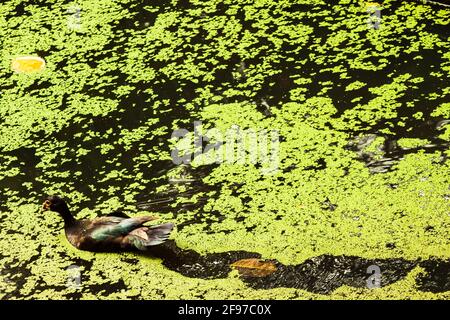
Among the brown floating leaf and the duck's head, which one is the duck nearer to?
the duck's head

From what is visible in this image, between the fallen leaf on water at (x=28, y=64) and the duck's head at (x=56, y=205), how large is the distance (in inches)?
47.1

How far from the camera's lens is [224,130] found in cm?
315

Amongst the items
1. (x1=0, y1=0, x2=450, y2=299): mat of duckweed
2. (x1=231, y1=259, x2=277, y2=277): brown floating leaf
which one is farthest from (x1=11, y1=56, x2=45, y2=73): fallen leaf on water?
(x1=231, y1=259, x2=277, y2=277): brown floating leaf

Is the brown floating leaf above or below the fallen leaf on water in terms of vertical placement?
below

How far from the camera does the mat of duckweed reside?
2480 mm

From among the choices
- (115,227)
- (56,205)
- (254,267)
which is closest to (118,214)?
(115,227)

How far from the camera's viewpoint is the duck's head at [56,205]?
268 cm

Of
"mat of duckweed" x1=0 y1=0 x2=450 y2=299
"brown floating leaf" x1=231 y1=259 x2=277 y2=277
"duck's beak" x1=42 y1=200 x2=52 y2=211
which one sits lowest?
"brown floating leaf" x1=231 y1=259 x2=277 y2=277

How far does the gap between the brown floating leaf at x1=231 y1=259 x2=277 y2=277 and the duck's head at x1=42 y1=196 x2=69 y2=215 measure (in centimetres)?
64

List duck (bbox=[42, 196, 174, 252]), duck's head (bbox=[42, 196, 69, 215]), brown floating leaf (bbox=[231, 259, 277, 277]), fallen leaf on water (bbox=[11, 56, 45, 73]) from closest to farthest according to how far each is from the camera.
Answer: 1. brown floating leaf (bbox=[231, 259, 277, 277])
2. duck (bbox=[42, 196, 174, 252])
3. duck's head (bbox=[42, 196, 69, 215])
4. fallen leaf on water (bbox=[11, 56, 45, 73])

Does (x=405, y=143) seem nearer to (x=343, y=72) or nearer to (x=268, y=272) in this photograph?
(x=343, y=72)

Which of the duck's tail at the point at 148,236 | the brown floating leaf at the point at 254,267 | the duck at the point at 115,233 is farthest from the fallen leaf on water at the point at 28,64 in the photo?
the brown floating leaf at the point at 254,267

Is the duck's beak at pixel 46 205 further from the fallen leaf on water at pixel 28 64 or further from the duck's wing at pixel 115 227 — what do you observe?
the fallen leaf on water at pixel 28 64

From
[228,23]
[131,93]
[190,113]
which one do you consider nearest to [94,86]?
[131,93]
